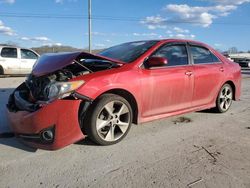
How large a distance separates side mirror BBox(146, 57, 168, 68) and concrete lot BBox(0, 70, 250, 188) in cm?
108

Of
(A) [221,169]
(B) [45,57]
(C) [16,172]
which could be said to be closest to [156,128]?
(A) [221,169]

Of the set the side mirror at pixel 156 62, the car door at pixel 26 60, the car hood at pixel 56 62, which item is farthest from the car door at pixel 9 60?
the side mirror at pixel 156 62

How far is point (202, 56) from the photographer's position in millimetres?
5812

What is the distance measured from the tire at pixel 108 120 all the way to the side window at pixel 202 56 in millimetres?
1995

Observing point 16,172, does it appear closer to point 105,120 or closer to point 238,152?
point 105,120

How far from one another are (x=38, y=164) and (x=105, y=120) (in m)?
1.06

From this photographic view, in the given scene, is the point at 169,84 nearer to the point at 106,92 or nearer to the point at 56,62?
the point at 106,92

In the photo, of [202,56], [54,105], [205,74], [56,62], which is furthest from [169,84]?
[54,105]

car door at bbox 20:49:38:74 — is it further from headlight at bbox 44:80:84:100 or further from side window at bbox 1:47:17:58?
headlight at bbox 44:80:84:100

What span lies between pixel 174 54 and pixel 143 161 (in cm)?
Result: 226

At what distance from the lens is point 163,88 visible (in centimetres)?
477

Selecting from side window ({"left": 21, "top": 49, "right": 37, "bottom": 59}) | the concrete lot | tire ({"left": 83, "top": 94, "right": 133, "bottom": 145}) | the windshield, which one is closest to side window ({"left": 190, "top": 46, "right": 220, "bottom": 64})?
the windshield

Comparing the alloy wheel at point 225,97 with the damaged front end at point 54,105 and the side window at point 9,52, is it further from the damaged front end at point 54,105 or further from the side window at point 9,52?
the side window at point 9,52

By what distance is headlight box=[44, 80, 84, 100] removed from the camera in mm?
3695
